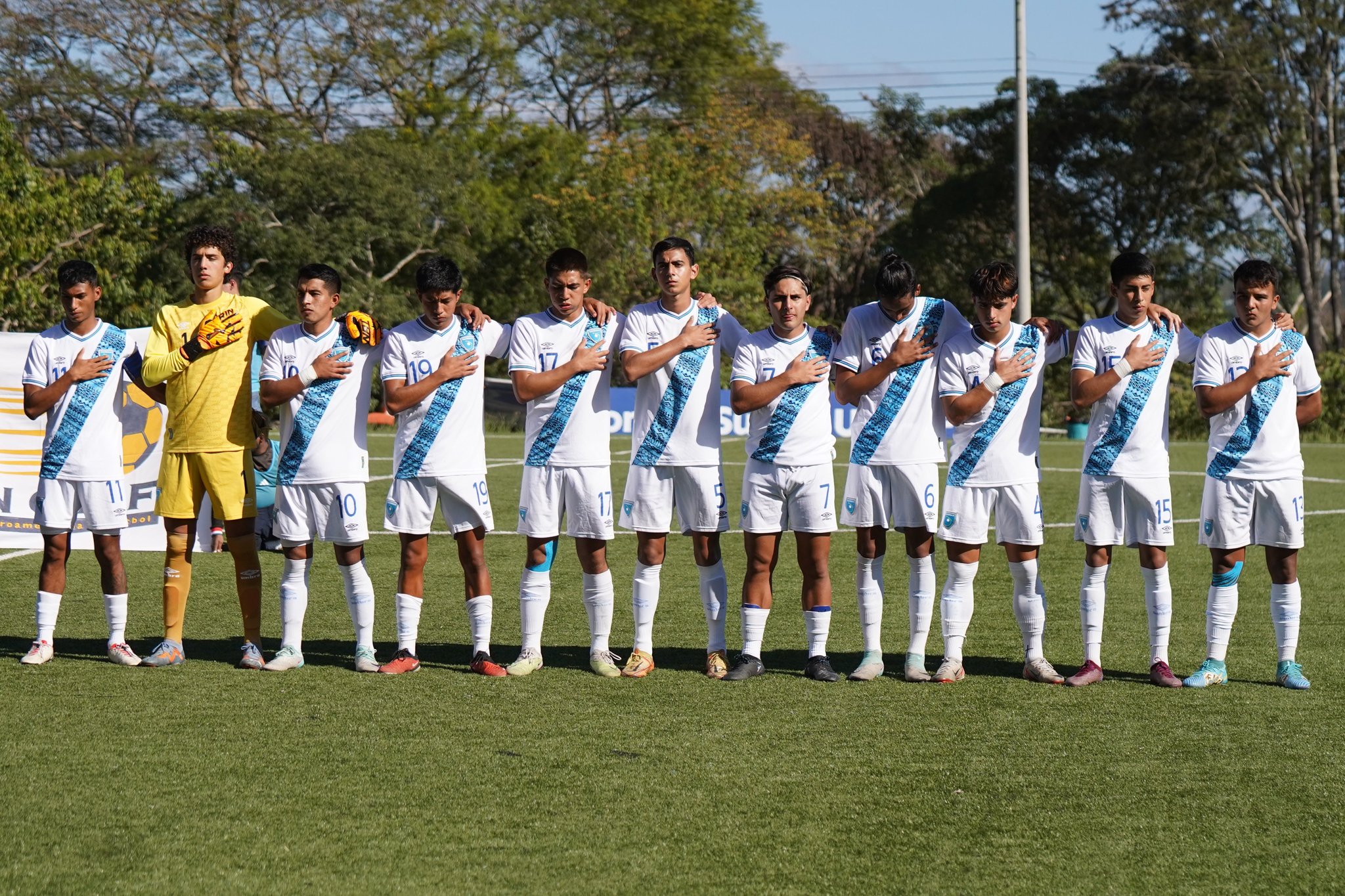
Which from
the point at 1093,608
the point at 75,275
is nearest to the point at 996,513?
the point at 1093,608

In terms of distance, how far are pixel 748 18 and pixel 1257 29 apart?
59.0 ft

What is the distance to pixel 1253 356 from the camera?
6066 millimetres

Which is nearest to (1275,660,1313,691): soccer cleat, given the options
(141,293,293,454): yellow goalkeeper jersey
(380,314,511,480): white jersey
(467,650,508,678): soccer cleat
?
(467,650,508,678): soccer cleat

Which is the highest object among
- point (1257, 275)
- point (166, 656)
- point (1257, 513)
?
point (1257, 275)

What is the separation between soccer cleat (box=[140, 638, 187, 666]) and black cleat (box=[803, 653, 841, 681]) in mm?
2897

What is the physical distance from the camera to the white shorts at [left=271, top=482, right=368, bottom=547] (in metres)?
6.38

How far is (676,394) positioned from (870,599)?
1.25m

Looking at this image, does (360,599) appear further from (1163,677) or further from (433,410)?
(1163,677)

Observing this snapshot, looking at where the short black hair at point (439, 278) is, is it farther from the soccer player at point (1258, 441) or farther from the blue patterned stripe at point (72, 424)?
the soccer player at point (1258, 441)

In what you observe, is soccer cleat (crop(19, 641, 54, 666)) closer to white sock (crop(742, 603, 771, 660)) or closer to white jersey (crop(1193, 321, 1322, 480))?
white sock (crop(742, 603, 771, 660))

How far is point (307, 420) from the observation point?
6.37m

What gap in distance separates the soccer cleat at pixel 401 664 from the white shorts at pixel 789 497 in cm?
163

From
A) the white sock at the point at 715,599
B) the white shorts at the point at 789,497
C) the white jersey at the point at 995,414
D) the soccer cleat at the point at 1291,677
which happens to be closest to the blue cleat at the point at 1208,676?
the soccer cleat at the point at 1291,677

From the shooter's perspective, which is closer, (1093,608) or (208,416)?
(1093,608)
